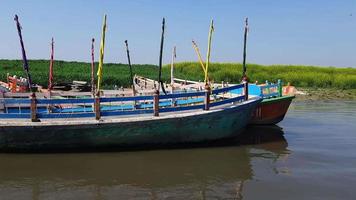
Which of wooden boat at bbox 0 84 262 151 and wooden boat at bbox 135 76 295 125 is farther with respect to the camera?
wooden boat at bbox 135 76 295 125

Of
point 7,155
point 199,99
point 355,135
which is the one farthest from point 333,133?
point 7,155

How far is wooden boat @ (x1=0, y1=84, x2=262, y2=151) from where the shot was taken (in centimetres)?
946

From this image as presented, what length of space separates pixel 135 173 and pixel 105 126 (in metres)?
1.81

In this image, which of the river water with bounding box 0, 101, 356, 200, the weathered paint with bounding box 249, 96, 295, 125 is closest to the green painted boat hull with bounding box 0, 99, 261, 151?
the river water with bounding box 0, 101, 356, 200

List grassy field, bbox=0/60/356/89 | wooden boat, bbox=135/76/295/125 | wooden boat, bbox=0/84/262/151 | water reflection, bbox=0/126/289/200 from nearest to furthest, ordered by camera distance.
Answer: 1. water reflection, bbox=0/126/289/200
2. wooden boat, bbox=0/84/262/151
3. wooden boat, bbox=135/76/295/125
4. grassy field, bbox=0/60/356/89

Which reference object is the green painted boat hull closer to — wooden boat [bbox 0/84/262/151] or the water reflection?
wooden boat [bbox 0/84/262/151]

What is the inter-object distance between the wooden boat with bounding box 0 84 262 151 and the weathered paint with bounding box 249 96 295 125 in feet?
13.0

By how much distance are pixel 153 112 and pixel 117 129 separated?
3.16 ft

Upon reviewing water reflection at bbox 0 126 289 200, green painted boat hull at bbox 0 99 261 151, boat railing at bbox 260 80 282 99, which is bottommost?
water reflection at bbox 0 126 289 200

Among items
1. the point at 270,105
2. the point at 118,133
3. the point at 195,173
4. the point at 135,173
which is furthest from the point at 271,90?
the point at 135,173

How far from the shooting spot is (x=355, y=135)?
12977 mm

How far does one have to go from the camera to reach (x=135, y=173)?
8.16 meters

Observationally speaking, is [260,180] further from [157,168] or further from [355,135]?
[355,135]

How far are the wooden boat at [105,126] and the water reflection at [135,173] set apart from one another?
0.33 meters
